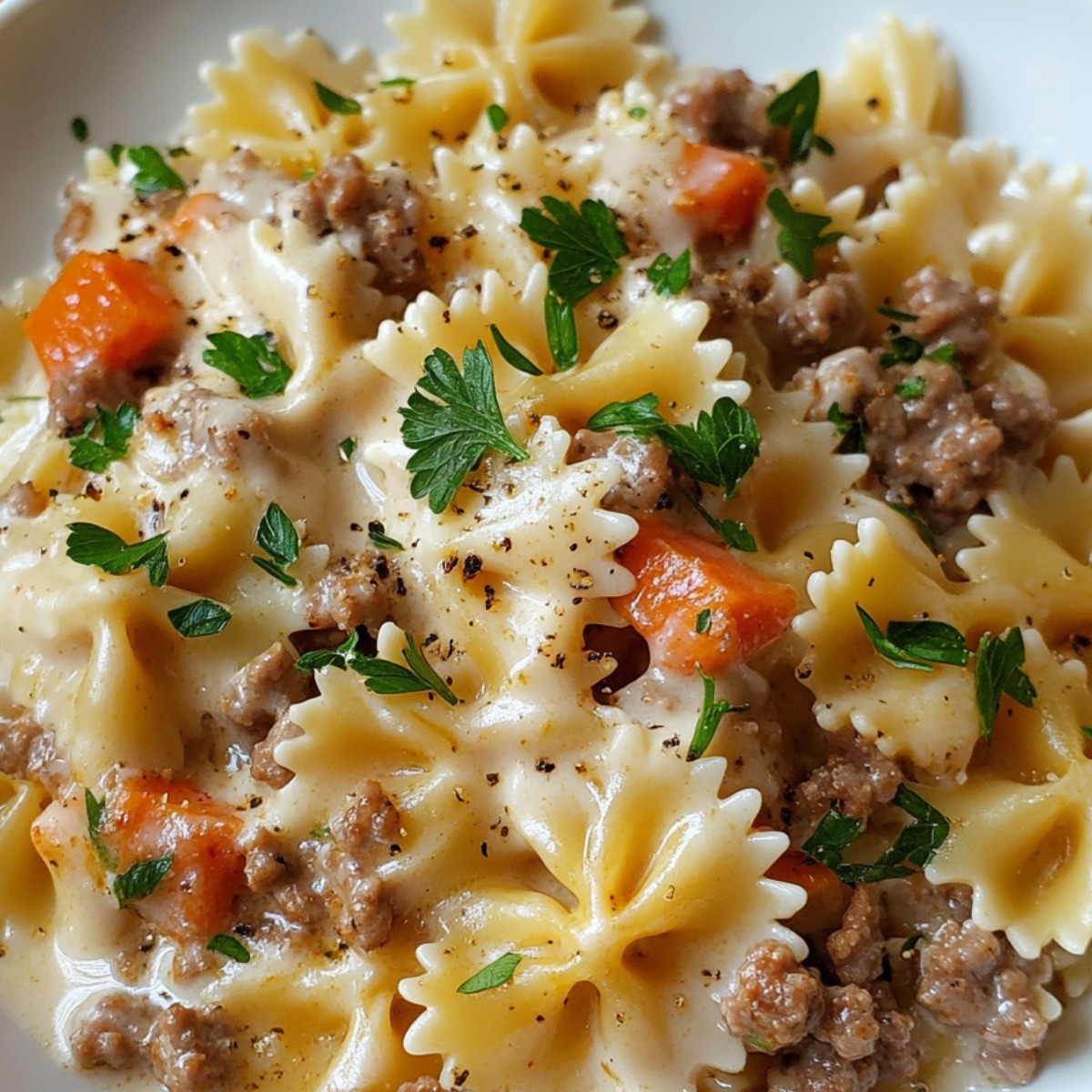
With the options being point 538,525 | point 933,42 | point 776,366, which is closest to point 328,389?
point 538,525

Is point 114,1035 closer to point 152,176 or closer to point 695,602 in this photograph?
point 695,602

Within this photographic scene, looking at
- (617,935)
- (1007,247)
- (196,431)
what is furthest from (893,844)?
(196,431)

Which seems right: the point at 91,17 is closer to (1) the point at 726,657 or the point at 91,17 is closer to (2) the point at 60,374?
(2) the point at 60,374

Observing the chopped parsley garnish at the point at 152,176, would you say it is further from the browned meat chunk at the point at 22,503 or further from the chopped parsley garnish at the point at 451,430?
the chopped parsley garnish at the point at 451,430

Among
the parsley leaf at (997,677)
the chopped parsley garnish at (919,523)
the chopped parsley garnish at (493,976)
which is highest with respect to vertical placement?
the chopped parsley garnish at (493,976)

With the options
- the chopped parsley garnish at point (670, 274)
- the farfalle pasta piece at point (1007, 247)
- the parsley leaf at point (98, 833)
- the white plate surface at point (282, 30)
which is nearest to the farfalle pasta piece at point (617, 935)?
the parsley leaf at point (98, 833)
